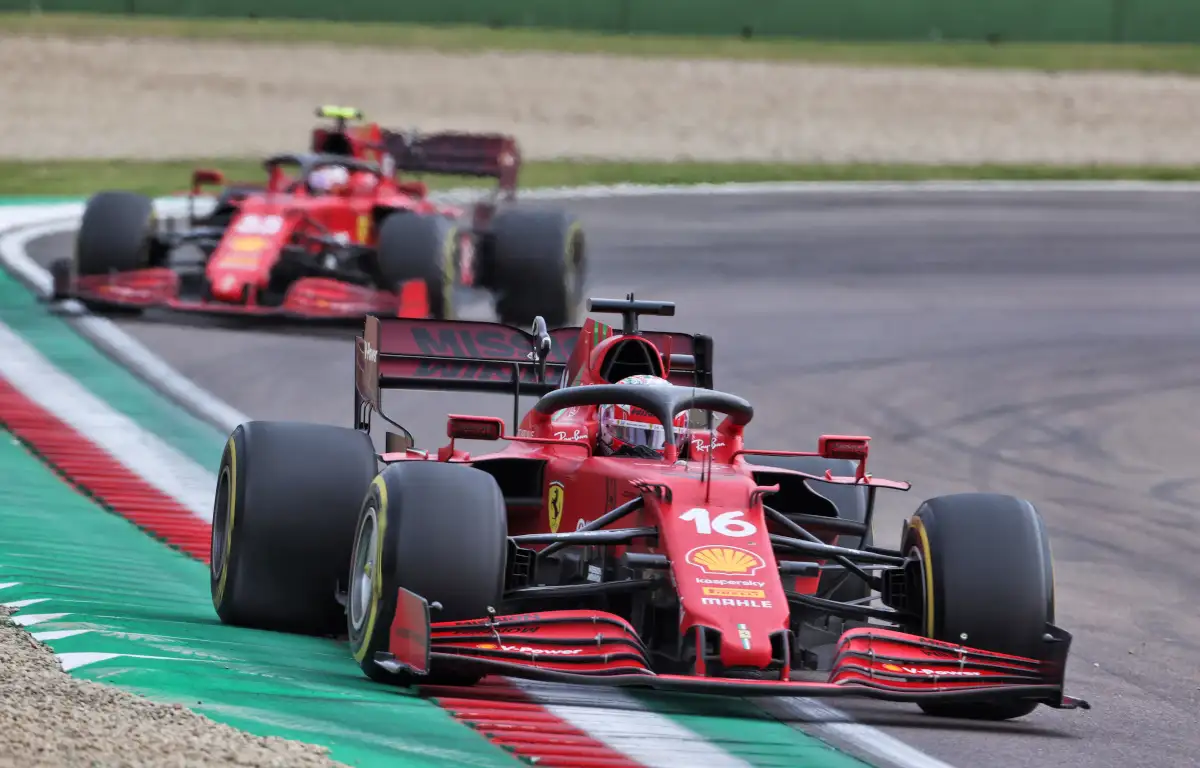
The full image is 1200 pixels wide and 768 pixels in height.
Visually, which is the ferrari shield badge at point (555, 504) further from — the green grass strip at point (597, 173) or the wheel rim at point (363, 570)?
the green grass strip at point (597, 173)

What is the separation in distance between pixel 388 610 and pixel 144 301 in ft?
37.1

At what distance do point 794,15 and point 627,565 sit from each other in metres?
37.8

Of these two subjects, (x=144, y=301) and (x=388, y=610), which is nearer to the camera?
(x=388, y=610)

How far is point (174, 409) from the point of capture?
15.4m

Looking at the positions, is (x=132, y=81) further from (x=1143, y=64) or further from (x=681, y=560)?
(x=681, y=560)

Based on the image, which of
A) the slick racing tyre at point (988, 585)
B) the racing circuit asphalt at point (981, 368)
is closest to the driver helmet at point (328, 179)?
the racing circuit asphalt at point (981, 368)

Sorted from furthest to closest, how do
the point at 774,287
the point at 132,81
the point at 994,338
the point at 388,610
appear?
the point at 132,81
the point at 774,287
the point at 994,338
the point at 388,610

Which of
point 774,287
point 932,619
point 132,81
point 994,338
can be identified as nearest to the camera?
point 932,619

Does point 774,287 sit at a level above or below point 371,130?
below

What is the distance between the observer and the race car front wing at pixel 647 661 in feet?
24.2

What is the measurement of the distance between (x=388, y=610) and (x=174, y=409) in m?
8.11

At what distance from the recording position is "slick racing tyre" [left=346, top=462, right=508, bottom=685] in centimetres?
761

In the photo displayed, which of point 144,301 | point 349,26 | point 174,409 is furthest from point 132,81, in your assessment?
point 174,409

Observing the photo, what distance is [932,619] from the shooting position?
26.9ft
